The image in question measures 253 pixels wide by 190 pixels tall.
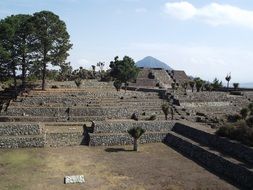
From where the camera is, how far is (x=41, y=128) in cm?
3662

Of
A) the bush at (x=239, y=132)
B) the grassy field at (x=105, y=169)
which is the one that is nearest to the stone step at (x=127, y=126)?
the grassy field at (x=105, y=169)

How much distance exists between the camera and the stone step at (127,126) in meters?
37.3

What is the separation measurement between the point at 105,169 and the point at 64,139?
8.67m

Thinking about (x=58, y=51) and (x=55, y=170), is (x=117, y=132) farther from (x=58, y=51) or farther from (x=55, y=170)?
(x=58, y=51)

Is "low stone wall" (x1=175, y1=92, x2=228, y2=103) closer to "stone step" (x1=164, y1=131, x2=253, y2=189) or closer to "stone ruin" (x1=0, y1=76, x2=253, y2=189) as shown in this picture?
"stone ruin" (x1=0, y1=76, x2=253, y2=189)

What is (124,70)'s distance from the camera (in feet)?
211

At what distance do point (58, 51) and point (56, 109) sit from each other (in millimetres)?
11710

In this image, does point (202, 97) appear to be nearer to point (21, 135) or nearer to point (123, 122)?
point (123, 122)

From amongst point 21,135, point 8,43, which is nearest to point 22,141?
point 21,135

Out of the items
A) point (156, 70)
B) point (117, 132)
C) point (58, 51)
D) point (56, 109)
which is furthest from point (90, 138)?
point (156, 70)

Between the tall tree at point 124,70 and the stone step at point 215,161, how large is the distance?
28.7m

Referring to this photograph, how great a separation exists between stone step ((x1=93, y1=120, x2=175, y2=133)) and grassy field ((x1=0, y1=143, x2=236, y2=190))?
2.92 m

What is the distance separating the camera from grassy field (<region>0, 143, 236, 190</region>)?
2420 centimetres

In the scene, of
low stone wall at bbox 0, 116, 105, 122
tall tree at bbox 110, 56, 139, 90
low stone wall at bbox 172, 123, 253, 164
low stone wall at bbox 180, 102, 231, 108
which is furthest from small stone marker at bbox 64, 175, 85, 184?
tall tree at bbox 110, 56, 139, 90
